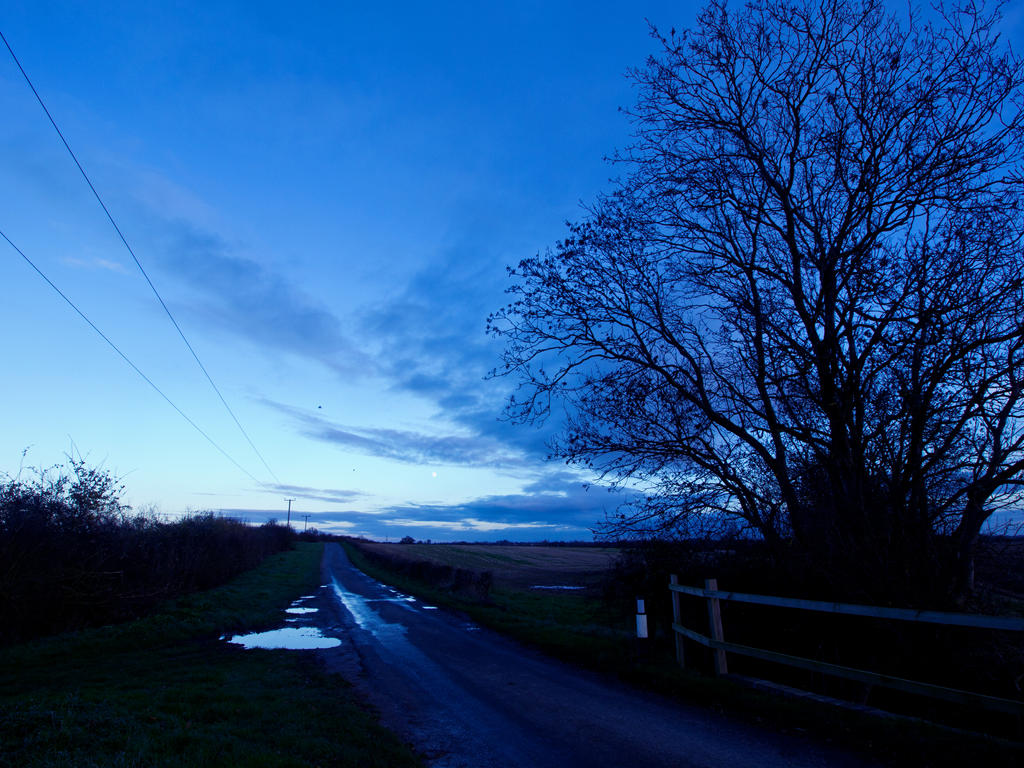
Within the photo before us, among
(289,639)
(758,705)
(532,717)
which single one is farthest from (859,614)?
(289,639)

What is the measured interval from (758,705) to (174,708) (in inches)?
297

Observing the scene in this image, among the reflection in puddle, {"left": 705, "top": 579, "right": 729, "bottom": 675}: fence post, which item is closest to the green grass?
the reflection in puddle

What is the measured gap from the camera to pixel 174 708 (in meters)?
7.57

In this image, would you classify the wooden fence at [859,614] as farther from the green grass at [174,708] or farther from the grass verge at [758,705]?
the green grass at [174,708]

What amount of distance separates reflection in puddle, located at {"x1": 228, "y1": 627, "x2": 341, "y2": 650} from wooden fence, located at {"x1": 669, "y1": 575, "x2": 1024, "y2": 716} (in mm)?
9031

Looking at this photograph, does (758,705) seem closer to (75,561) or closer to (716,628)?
(716,628)

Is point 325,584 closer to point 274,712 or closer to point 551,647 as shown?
point 551,647

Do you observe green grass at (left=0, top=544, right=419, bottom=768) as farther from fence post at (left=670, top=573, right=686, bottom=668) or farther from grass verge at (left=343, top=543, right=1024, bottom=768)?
fence post at (left=670, top=573, right=686, bottom=668)

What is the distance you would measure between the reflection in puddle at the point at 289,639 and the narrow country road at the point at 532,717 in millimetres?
1162

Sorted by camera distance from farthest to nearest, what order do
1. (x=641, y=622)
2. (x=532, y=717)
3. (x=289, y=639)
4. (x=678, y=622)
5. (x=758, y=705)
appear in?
1. (x=289, y=639)
2. (x=641, y=622)
3. (x=678, y=622)
4. (x=532, y=717)
5. (x=758, y=705)

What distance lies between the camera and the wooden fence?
484cm

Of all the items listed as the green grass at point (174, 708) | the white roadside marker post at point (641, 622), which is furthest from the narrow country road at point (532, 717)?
the white roadside marker post at point (641, 622)

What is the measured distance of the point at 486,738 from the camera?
654 cm

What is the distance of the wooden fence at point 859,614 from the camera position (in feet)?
15.9
